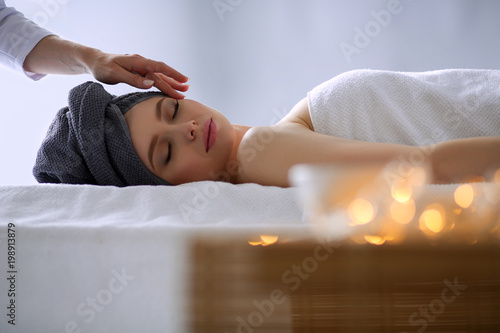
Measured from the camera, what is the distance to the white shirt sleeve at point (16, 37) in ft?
4.71

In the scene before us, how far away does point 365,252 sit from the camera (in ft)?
1.96

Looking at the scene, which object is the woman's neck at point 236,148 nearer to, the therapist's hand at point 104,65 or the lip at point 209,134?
the lip at point 209,134

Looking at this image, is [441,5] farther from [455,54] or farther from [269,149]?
[269,149]

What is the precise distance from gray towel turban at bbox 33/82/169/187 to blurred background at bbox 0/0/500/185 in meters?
1.14

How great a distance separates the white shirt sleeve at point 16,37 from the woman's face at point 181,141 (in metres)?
0.49

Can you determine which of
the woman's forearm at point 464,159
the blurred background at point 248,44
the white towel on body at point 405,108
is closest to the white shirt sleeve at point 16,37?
the blurred background at point 248,44

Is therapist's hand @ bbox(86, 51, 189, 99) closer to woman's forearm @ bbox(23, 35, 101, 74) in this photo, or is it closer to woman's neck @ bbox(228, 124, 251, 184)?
woman's forearm @ bbox(23, 35, 101, 74)

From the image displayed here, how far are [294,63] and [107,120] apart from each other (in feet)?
4.49

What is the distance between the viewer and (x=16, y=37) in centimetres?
145

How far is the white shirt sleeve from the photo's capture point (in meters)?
1.44

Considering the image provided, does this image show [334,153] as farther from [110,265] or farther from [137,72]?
[137,72]

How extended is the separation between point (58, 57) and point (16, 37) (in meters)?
0.16

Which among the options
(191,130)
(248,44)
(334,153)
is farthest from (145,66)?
(248,44)

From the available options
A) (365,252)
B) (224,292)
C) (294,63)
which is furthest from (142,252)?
(294,63)
